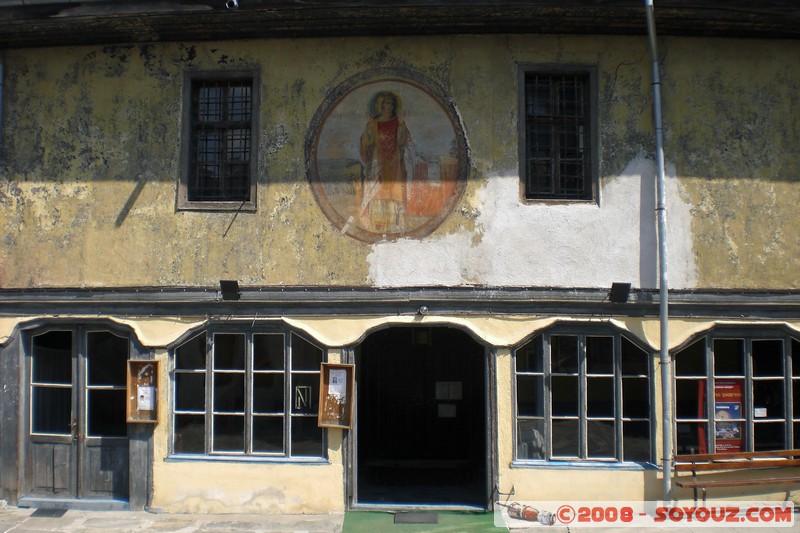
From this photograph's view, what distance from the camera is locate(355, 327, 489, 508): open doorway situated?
1162cm

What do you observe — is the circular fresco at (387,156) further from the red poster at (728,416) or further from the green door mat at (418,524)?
the red poster at (728,416)

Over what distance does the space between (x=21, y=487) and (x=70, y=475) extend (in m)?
0.65

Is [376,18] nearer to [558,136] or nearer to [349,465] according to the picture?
[558,136]

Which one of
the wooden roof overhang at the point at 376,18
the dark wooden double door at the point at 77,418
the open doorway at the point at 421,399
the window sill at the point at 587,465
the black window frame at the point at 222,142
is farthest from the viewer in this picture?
the open doorway at the point at 421,399

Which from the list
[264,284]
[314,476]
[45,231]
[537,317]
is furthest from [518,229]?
[45,231]

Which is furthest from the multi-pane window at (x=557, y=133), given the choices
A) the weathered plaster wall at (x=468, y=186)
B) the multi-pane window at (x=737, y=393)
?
the multi-pane window at (x=737, y=393)

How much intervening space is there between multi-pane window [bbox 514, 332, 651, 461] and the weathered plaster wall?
0.86 m

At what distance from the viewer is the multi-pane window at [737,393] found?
8789 millimetres

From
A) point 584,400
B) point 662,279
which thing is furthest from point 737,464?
point 662,279

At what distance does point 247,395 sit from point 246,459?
0.80 metres

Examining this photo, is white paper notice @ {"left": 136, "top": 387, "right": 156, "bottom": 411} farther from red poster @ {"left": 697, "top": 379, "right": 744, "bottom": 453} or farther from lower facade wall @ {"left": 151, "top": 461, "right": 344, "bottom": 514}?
red poster @ {"left": 697, "top": 379, "right": 744, "bottom": 453}

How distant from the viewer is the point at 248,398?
8.98 meters

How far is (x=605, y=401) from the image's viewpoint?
8.82 meters

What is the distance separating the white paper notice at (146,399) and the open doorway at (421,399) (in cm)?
358
